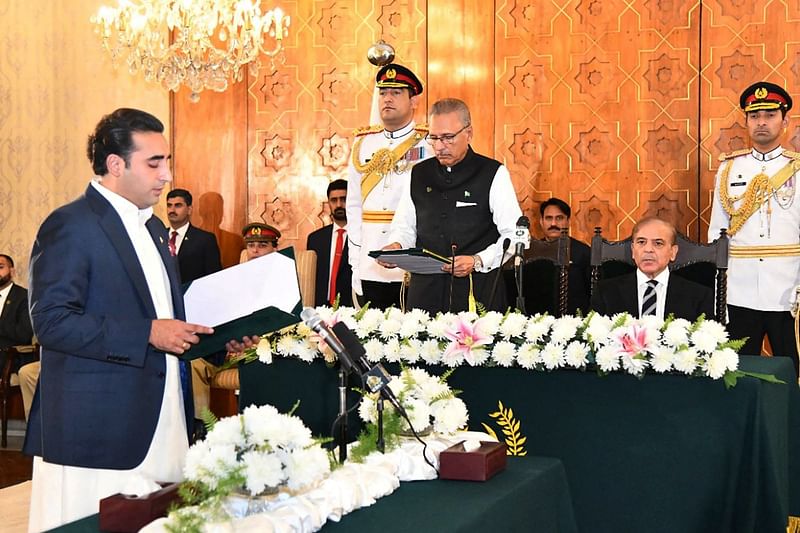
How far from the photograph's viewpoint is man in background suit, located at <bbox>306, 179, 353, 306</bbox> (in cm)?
735

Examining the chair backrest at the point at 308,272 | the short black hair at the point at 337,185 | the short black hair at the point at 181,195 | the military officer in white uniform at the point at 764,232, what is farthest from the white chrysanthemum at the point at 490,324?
the short black hair at the point at 181,195

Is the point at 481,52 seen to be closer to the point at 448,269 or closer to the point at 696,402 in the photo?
the point at 448,269

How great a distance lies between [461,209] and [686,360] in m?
1.64

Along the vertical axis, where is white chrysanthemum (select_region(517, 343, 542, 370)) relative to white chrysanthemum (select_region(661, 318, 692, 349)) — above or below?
below

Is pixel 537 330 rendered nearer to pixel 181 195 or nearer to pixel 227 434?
pixel 227 434

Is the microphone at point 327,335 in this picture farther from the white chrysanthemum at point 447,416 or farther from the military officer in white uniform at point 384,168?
the military officer in white uniform at point 384,168

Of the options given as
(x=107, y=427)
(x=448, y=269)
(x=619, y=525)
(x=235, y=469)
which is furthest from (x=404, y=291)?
(x=235, y=469)

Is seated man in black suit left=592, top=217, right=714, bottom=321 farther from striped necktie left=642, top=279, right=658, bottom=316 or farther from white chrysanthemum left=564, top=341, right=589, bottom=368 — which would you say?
white chrysanthemum left=564, top=341, right=589, bottom=368

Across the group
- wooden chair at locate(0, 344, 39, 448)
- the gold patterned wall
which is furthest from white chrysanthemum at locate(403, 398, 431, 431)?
the gold patterned wall

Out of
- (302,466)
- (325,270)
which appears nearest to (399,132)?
(325,270)

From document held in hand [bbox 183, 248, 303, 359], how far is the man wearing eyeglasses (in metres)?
1.59

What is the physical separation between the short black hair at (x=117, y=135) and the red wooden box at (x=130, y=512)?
4.12 ft

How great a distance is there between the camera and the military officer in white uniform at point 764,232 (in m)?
6.06

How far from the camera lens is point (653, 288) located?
15.7 feet
